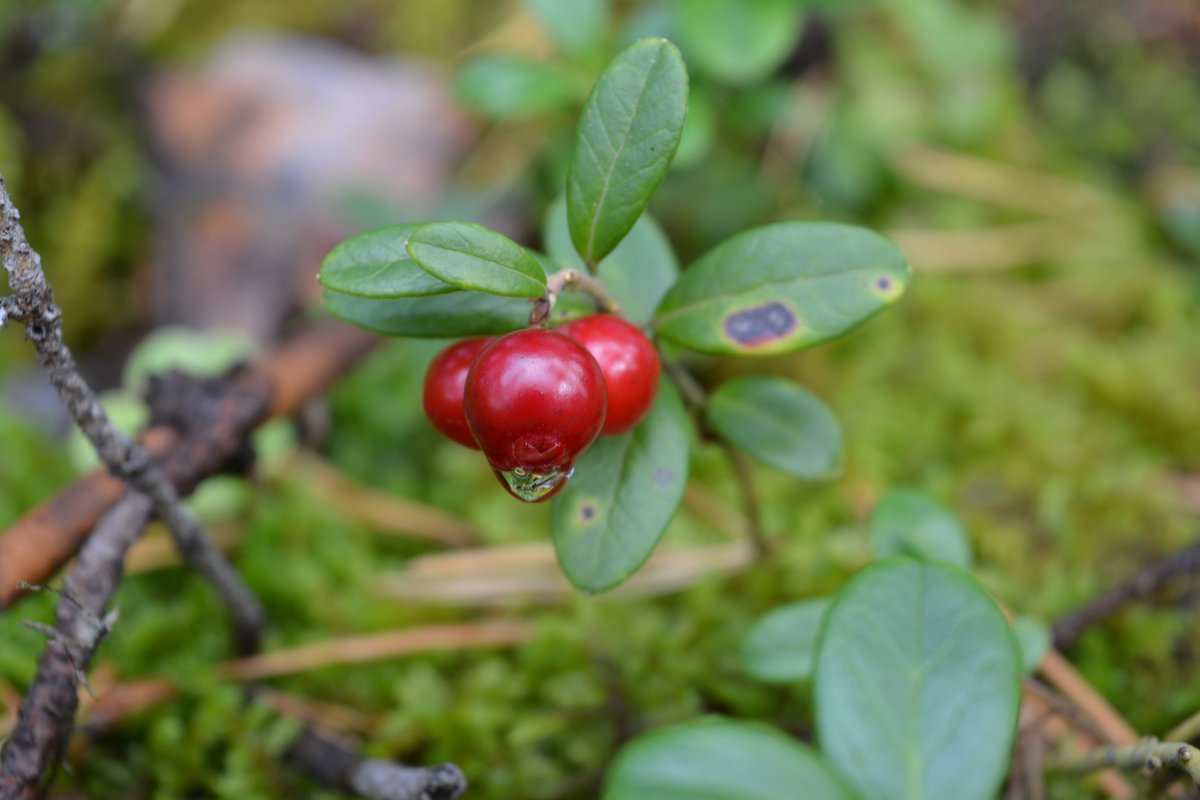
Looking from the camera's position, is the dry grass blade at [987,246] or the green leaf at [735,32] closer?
the green leaf at [735,32]

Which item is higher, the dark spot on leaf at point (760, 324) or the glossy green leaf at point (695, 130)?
the dark spot on leaf at point (760, 324)

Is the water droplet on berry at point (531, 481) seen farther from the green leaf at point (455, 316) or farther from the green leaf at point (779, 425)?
the green leaf at point (779, 425)

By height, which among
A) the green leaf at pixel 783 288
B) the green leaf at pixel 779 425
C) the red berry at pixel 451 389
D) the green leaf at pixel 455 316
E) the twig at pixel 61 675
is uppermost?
the green leaf at pixel 455 316

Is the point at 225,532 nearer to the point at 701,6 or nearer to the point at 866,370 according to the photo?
the point at 866,370

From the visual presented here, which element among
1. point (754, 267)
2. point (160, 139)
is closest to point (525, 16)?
point (160, 139)

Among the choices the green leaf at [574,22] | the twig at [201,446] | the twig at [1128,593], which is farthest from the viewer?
the green leaf at [574,22]

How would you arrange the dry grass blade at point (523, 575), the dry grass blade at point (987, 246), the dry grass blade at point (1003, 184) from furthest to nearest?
1. the dry grass blade at point (1003, 184)
2. the dry grass blade at point (987, 246)
3. the dry grass blade at point (523, 575)

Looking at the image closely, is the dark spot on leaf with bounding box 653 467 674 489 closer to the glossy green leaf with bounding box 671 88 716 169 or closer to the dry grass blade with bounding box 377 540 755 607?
the dry grass blade with bounding box 377 540 755 607

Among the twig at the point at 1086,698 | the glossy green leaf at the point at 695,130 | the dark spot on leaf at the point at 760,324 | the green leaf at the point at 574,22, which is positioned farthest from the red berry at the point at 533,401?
the green leaf at the point at 574,22
